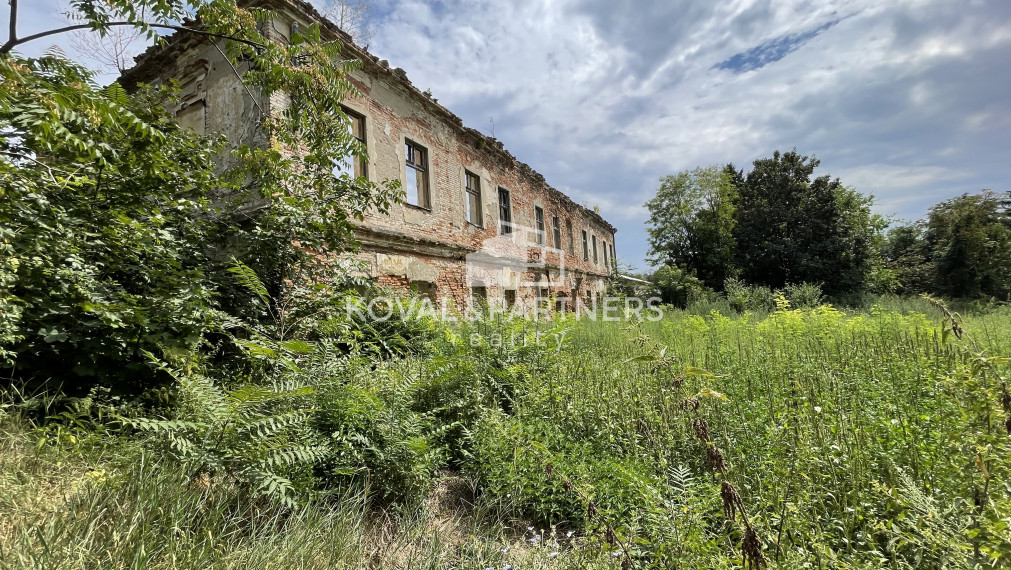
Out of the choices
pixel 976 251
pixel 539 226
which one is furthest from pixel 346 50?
pixel 976 251

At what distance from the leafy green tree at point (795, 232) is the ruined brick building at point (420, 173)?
14.4 metres

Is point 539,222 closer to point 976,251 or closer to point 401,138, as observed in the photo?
point 401,138

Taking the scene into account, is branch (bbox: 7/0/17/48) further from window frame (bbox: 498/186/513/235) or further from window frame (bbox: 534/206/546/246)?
window frame (bbox: 534/206/546/246)

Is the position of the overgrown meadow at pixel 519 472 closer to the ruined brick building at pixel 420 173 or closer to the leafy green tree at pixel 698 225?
the ruined brick building at pixel 420 173

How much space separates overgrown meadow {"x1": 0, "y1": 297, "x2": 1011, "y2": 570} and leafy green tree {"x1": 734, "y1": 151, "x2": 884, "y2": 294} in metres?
21.1

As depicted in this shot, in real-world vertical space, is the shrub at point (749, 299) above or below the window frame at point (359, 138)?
below

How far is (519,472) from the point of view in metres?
2.81

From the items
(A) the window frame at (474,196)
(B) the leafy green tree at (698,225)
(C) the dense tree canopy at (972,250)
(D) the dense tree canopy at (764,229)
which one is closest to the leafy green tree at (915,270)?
(C) the dense tree canopy at (972,250)

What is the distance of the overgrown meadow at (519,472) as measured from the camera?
1.57 meters

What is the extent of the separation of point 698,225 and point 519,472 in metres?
23.6

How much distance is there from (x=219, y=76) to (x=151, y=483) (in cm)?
713

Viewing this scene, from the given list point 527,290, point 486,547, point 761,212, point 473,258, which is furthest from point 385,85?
point 761,212

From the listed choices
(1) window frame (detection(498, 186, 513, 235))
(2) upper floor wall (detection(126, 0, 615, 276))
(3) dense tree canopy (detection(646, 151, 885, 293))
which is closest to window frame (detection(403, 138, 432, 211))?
(2) upper floor wall (detection(126, 0, 615, 276))

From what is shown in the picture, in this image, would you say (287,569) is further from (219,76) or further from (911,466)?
(219,76)
